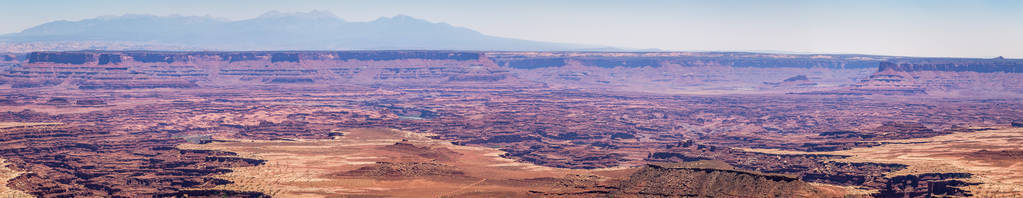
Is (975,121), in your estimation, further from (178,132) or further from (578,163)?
(178,132)

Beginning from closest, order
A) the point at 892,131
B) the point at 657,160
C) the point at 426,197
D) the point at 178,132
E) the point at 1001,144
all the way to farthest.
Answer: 1. the point at 426,197
2. the point at 1001,144
3. the point at 657,160
4. the point at 892,131
5. the point at 178,132

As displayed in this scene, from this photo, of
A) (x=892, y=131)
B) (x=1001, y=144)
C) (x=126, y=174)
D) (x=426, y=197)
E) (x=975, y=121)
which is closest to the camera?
(x=426, y=197)

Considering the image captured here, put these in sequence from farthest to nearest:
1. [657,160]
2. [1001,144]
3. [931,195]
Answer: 1. [657,160]
2. [1001,144]
3. [931,195]

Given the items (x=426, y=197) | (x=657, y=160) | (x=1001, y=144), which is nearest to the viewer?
(x=426, y=197)

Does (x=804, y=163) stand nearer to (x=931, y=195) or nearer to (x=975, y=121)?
(x=931, y=195)

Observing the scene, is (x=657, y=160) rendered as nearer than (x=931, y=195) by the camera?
No

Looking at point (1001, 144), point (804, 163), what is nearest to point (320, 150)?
point (804, 163)

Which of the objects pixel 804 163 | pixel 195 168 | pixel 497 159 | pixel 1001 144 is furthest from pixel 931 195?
pixel 195 168

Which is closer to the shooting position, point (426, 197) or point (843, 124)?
point (426, 197)
